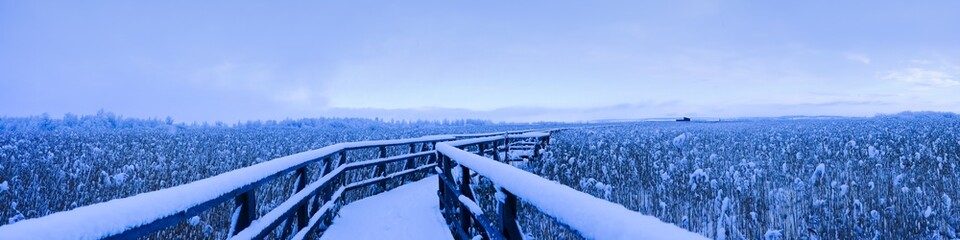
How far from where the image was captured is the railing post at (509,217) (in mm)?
2760

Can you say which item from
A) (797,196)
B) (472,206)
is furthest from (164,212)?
(797,196)

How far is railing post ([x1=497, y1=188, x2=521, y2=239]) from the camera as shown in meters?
2.76

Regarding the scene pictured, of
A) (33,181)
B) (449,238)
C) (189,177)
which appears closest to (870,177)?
(449,238)

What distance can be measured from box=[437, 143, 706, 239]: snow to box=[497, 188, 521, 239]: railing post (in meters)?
0.09

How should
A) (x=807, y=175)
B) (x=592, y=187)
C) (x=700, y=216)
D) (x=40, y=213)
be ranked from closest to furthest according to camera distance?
(x=700, y=216) → (x=40, y=213) → (x=592, y=187) → (x=807, y=175)

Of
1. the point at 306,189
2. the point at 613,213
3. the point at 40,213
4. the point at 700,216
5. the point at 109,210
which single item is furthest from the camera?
the point at 40,213

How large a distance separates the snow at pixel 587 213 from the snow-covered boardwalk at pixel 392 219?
9.93 ft

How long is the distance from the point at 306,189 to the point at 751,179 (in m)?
7.87

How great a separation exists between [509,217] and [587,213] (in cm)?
115

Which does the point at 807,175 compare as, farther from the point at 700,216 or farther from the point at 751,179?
the point at 700,216

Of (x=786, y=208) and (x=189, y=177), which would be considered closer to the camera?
(x=786, y=208)

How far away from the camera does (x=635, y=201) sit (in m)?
8.10

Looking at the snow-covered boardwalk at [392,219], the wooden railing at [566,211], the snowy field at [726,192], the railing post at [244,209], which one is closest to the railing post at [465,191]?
the snow-covered boardwalk at [392,219]

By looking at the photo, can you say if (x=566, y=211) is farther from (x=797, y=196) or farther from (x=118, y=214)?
(x=797, y=196)
